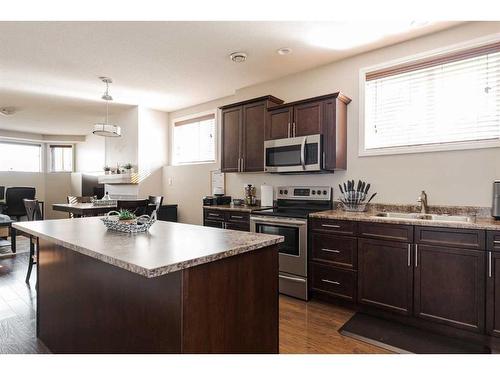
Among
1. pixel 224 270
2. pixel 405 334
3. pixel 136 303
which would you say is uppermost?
pixel 224 270

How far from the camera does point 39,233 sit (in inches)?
69.9

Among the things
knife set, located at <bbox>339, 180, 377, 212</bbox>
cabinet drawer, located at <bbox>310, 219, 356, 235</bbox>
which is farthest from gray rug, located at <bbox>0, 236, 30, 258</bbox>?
knife set, located at <bbox>339, 180, 377, 212</bbox>

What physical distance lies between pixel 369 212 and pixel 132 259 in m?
2.44

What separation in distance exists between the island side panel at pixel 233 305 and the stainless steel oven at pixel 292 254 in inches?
52.8

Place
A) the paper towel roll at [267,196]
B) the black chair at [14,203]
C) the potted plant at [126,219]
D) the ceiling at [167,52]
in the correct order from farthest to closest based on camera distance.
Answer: the black chair at [14,203] → the paper towel roll at [267,196] → the ceiling at [167,52] → the potted plant at [126,219]

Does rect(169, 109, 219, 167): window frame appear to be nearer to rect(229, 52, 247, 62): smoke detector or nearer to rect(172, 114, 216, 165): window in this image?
rect(172, 114, 216, 165): window

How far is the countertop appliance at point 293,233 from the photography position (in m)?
2.90

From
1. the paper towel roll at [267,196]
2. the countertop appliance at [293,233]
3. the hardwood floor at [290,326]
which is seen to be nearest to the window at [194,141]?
the paper towel roll at [267,196]

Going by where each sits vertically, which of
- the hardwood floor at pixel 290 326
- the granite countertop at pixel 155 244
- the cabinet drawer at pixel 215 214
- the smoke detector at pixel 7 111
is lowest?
the hardwood floor at pixel 290 326

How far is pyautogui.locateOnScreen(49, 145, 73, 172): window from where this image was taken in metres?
8.00

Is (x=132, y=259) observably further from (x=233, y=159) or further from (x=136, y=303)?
(x=233, y=159)

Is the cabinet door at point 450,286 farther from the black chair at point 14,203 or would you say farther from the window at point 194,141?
the black chair at point 14,203

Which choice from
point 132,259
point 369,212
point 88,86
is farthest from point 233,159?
point 132,259

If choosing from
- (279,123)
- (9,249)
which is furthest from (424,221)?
(9,249)
